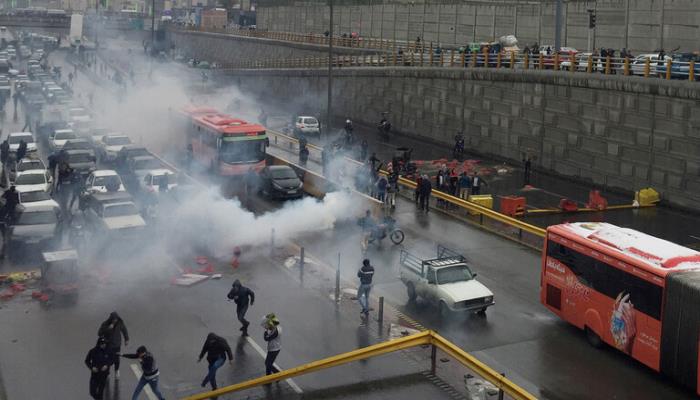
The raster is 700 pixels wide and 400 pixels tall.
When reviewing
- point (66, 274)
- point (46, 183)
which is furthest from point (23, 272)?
point (46, 183)

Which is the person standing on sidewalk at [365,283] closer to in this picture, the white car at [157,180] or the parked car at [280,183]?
the white car at [157,180]

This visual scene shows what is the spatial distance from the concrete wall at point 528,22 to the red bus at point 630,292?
2645cm

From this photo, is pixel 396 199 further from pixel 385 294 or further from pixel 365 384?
pixel 365 384

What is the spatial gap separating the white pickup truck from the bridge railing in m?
16.3

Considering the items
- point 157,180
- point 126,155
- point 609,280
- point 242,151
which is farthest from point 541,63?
point 609,280

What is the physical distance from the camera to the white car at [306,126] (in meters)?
52.2

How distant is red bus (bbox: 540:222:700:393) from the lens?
16.1 meters


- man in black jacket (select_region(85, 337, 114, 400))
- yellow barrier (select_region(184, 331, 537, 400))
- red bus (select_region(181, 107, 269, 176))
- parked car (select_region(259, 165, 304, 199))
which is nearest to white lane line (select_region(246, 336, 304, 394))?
yellow barrier (select_region(184, 331, 537, 400))

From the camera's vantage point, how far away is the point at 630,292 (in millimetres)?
17359

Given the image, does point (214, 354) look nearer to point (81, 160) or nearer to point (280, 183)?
point (280, 183)

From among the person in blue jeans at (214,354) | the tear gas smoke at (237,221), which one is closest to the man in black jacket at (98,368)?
the person in blue jeans at (214,354)

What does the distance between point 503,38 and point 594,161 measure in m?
16.4

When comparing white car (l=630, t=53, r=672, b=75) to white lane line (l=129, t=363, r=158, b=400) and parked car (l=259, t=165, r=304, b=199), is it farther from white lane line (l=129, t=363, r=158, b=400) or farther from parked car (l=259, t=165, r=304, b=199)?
white lane line (l=129, t=363, r=158, b=400)

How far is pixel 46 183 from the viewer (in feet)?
105
